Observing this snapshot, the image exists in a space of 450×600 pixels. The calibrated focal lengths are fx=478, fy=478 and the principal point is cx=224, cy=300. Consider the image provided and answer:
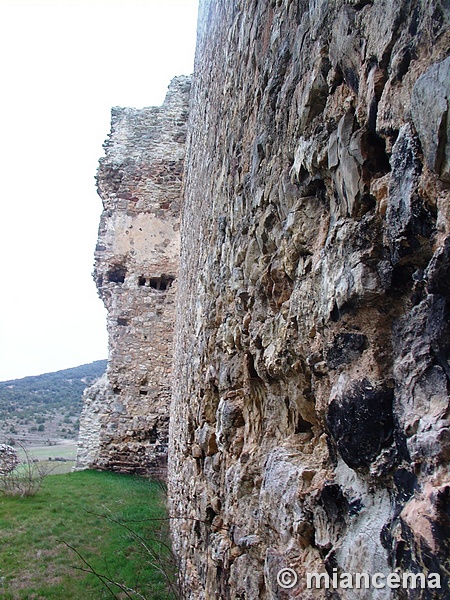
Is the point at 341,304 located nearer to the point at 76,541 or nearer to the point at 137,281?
the point at 76,541

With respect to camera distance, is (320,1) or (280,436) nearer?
(320,1)

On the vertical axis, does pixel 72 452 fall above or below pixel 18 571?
below

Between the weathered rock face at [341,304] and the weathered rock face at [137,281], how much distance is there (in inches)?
326

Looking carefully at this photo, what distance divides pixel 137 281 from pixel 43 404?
2467 centimetres

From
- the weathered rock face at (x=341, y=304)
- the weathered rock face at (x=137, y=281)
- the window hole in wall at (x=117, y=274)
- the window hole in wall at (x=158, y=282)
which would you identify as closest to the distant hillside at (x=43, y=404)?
the weathered rock face at (x=137, y=281)

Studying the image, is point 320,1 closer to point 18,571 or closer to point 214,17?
point 214,17

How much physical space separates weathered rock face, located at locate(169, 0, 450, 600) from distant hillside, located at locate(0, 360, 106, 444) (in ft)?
63.4

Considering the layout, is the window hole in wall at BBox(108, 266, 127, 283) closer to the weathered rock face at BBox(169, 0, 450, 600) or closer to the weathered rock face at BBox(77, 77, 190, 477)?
the weathered rock face at BBox(77, 77, 190, 477)

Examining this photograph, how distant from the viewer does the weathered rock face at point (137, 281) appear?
10125mm

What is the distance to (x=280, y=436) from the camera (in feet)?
5.44

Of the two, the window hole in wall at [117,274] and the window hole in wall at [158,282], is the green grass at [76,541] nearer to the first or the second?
the window hole in wall at [158,282]

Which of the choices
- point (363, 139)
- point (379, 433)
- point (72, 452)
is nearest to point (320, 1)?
point (363, 139)

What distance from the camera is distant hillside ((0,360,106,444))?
1000 inches

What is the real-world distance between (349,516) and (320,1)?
4.35 feet
